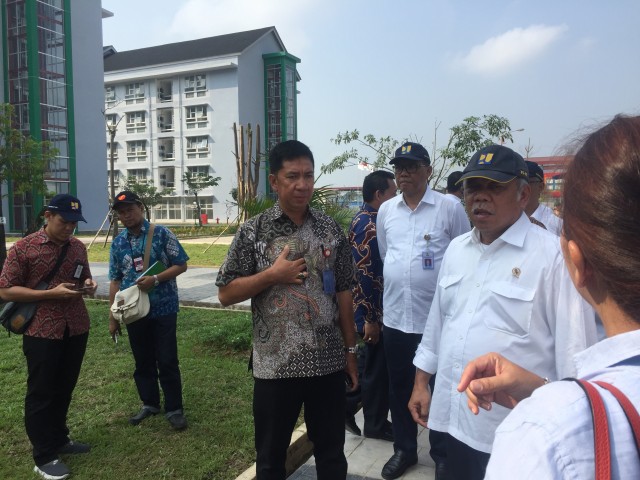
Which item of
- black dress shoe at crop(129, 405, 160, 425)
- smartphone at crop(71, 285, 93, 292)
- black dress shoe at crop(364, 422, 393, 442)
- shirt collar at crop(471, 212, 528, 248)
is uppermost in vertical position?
shirt collar at crop(471, 212, 528, 248)

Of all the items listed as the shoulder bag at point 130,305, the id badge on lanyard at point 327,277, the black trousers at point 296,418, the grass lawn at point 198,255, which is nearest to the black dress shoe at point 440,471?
the black trousers at point 296,418

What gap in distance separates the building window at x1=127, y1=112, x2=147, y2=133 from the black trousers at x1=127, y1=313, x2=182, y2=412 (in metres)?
52.0

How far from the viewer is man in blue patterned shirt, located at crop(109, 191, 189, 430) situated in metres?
3.92

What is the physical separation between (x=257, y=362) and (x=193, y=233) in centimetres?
2612

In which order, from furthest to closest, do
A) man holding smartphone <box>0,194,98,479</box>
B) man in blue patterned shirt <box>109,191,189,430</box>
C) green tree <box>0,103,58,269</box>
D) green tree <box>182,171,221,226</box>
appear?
green tree <box>182,171,221,226</box> < green tree <box>0,103,58,269</box> < man in blue patterned shirt <box>109,191,189,430</box> < man holding smartphone <box>0,194,98,479</box>

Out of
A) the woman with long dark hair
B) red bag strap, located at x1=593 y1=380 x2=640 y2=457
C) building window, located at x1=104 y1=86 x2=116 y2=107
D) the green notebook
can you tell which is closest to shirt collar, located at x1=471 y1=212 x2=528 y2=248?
the woman with long dark hair

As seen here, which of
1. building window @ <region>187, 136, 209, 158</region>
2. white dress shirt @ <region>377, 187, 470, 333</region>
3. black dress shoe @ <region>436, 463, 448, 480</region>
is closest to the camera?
black dress shoe @ <region>436, 463, 448, 480</region>

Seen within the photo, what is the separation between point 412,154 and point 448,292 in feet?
4.41

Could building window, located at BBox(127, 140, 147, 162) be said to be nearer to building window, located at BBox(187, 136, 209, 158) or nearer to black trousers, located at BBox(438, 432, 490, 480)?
building window, located at BBox(187, 136, 209, 158)

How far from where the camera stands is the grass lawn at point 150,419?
3.34 m

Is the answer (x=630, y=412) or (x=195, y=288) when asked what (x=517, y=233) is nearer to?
(x=630, y=412)

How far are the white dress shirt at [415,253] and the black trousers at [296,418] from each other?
0.75m

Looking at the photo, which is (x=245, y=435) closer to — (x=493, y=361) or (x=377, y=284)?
(x=377, y=284)

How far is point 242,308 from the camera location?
8188 millimetres
